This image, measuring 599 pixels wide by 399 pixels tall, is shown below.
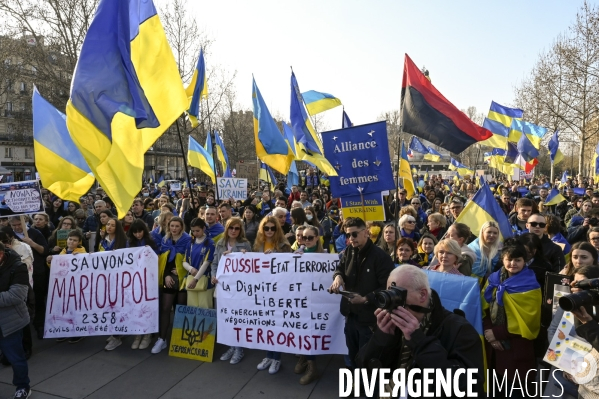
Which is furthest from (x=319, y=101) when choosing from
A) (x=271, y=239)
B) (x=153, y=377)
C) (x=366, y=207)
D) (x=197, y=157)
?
(x=153, y=377)

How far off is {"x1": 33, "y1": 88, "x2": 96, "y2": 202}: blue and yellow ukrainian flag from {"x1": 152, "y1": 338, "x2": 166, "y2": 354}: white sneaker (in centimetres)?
235

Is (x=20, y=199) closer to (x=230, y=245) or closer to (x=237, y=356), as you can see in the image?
(x=230, y=245)

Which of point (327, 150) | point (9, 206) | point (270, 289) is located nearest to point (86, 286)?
point (9, 206)

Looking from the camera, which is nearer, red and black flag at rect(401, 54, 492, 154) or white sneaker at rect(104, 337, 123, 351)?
white sneaker at rect(104, 337, 123, 351)

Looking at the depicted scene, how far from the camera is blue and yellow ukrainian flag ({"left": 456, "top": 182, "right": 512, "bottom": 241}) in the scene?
619 cm

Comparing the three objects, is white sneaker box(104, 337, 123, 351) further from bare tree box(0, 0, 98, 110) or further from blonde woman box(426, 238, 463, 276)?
bare tree box(0, 0, 98, 110)

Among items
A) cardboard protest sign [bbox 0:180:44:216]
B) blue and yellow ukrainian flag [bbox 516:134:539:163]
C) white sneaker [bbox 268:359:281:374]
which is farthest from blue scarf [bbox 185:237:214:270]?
blue and yellow ukrainian flag [bbox 516:134:539:163]

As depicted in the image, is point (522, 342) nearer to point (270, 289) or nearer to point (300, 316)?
point (300, 316)

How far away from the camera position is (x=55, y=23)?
25.4 m

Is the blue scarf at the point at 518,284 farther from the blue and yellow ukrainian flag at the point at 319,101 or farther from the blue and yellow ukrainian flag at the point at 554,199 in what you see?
the blue and yellow ukrainian flag at the point at 554,199

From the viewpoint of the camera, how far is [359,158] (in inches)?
243

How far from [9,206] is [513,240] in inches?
248

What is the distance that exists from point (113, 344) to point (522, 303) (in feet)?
15.8

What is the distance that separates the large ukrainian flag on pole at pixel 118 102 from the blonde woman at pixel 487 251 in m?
3.90
